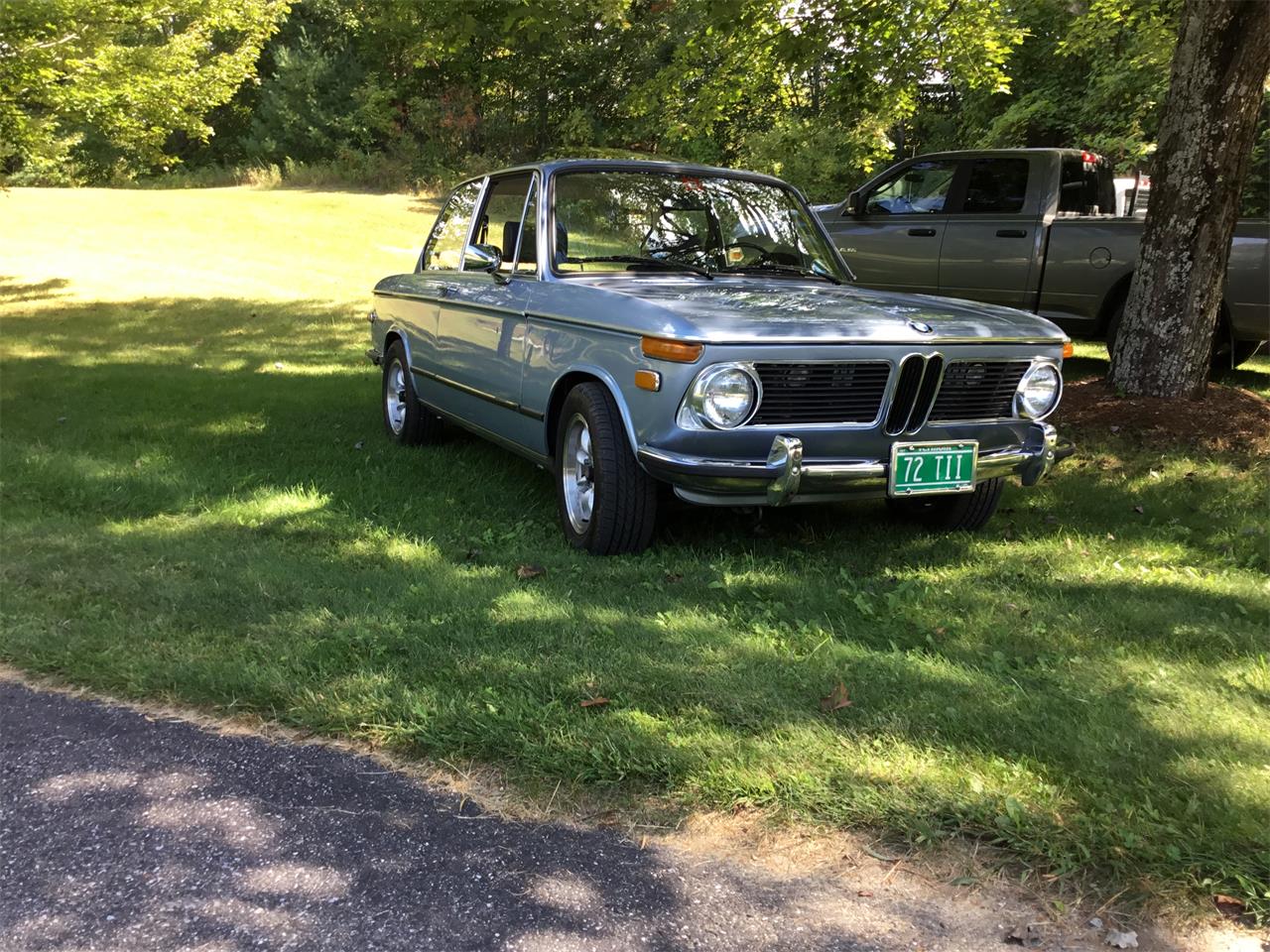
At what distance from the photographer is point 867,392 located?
4.02 metres

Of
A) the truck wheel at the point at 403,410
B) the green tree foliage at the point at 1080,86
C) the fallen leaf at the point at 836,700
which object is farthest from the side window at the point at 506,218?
the green tree foliage at the point at 1080,86

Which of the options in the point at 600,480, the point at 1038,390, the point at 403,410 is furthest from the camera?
the point at 403,410

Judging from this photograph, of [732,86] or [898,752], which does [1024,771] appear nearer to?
[898,752]

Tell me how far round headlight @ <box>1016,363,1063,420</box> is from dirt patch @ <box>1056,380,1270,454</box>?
2.34 m

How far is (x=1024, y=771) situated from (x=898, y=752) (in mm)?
332

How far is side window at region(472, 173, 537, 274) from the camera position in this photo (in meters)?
5.24

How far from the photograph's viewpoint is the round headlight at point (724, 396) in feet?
12.4

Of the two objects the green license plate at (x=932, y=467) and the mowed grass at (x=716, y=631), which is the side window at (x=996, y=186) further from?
the green license plate at (x=932, y=467)

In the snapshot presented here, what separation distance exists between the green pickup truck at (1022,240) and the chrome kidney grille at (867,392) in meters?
4.83

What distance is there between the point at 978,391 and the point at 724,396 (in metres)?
1.26

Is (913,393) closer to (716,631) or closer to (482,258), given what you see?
(716,631)

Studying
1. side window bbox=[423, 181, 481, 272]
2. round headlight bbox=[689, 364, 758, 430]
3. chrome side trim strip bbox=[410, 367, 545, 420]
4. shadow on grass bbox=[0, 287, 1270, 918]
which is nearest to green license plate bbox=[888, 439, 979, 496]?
shadow on grass bbox=[0, 287, 1270, 918]

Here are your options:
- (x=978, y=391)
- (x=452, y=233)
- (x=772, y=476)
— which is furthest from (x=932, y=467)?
(x=452, y=233)

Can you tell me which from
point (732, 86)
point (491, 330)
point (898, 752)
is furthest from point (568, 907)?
point (732, 86)
